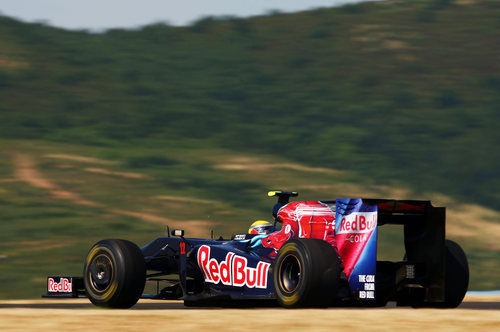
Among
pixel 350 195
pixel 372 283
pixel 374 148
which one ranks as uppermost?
pixel 374 148

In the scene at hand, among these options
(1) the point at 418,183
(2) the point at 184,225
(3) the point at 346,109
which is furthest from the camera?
(3) the point at 346,109

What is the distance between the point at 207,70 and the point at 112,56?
8.27m

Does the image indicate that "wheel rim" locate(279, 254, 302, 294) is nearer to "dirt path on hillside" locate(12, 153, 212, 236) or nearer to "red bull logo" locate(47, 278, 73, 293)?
"red bull logo" locate(47, 278, 73, 293)

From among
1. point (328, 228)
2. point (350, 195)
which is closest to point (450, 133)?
point (350, 195)

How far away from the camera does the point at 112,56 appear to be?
81.1 m

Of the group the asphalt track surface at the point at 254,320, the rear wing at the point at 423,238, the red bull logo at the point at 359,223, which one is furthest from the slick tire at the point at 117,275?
the rear wing at the point at 423,238

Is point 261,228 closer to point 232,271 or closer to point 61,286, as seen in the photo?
point 232,271

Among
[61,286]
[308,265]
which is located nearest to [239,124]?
[61,286]

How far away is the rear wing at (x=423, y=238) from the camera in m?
13.6

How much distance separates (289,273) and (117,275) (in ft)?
8.16

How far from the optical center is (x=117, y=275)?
550 inches

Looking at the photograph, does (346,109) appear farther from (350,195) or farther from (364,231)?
(364,231)

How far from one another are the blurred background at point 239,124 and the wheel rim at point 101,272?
35.5 ft

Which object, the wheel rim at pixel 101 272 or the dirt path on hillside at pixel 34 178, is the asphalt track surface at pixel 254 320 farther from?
the dirt path on hillside at pixel 34 178
